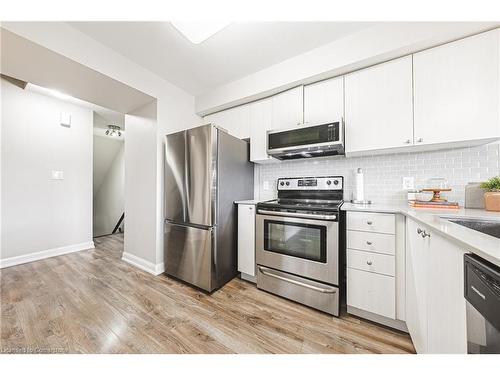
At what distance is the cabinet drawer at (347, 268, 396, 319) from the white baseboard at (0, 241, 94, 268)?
3.91m

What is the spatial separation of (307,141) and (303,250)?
1035 mm

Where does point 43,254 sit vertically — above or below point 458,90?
below

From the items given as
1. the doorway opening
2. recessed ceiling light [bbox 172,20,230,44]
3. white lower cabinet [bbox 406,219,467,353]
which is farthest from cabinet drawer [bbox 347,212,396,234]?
the doorway opening

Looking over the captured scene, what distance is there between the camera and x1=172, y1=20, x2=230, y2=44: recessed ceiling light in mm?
1290

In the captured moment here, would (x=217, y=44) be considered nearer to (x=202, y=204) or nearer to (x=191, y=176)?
(x=191, y=176)

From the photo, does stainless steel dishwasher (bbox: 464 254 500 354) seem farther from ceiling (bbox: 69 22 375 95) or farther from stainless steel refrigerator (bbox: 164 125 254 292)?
ceiling (bbox: 69 22 375 95)

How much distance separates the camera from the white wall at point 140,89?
4.88 ft

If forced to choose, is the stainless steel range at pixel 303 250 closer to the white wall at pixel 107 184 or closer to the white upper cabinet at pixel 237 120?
the white upper cabinet at pixel 237 120

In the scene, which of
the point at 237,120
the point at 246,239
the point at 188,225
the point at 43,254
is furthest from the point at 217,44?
the point at 43,254

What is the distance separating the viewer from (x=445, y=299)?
77 centimetres

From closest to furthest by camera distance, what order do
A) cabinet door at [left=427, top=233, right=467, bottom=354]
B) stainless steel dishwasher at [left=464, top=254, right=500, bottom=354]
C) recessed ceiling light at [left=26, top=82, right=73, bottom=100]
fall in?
stainless steel dishwasher at [left=464, top=254, right=500, bottom=354], cabinet door at [left=427, top=233, right=467, bottom=354], recessed ceiling light at [left=26, top=82, right=73, bottom=100]

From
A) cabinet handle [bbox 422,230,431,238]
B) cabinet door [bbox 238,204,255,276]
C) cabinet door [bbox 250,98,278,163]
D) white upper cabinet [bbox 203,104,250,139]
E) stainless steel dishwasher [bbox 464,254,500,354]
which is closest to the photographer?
stainless steel dishwasher [bbox 464,254,500,354]
